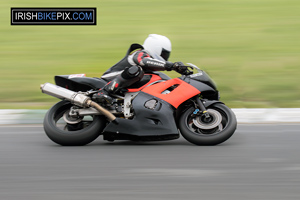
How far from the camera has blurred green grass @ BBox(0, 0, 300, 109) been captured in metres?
10.5

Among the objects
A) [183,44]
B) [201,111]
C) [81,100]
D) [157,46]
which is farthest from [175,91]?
[183,44]

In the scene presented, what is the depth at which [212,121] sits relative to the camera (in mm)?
6441

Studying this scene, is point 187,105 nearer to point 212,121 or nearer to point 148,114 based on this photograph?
point 212,121

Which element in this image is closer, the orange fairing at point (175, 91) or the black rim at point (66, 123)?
the orange fairing at point (175, 91)

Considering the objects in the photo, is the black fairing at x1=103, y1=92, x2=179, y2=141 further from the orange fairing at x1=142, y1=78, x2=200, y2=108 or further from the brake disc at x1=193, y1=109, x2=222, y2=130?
the brake disc at x1=193, y1=109, x2=222, y2=130

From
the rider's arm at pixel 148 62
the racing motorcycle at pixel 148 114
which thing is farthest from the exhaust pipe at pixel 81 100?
the rider's arm at pixel 148 62

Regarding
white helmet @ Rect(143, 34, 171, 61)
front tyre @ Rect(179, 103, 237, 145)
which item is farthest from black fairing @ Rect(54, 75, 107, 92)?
front tyre @ Rect(179, 103, 237, 145)

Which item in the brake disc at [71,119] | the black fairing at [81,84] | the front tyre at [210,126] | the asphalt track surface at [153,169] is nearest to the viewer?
the asphalt track surface at [153,169]

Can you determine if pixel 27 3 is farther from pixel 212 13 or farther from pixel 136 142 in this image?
pixel 136 142

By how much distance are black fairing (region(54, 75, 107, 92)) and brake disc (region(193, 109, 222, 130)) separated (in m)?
1.16

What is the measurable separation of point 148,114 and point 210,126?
27.1 inches

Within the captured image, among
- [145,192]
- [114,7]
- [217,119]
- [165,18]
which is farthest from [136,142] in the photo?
[114,7]

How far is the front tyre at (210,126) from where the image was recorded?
634 centimetres

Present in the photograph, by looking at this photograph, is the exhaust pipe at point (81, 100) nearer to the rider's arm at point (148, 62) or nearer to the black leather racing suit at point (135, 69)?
the black leather racing suit at point (135, 69)
